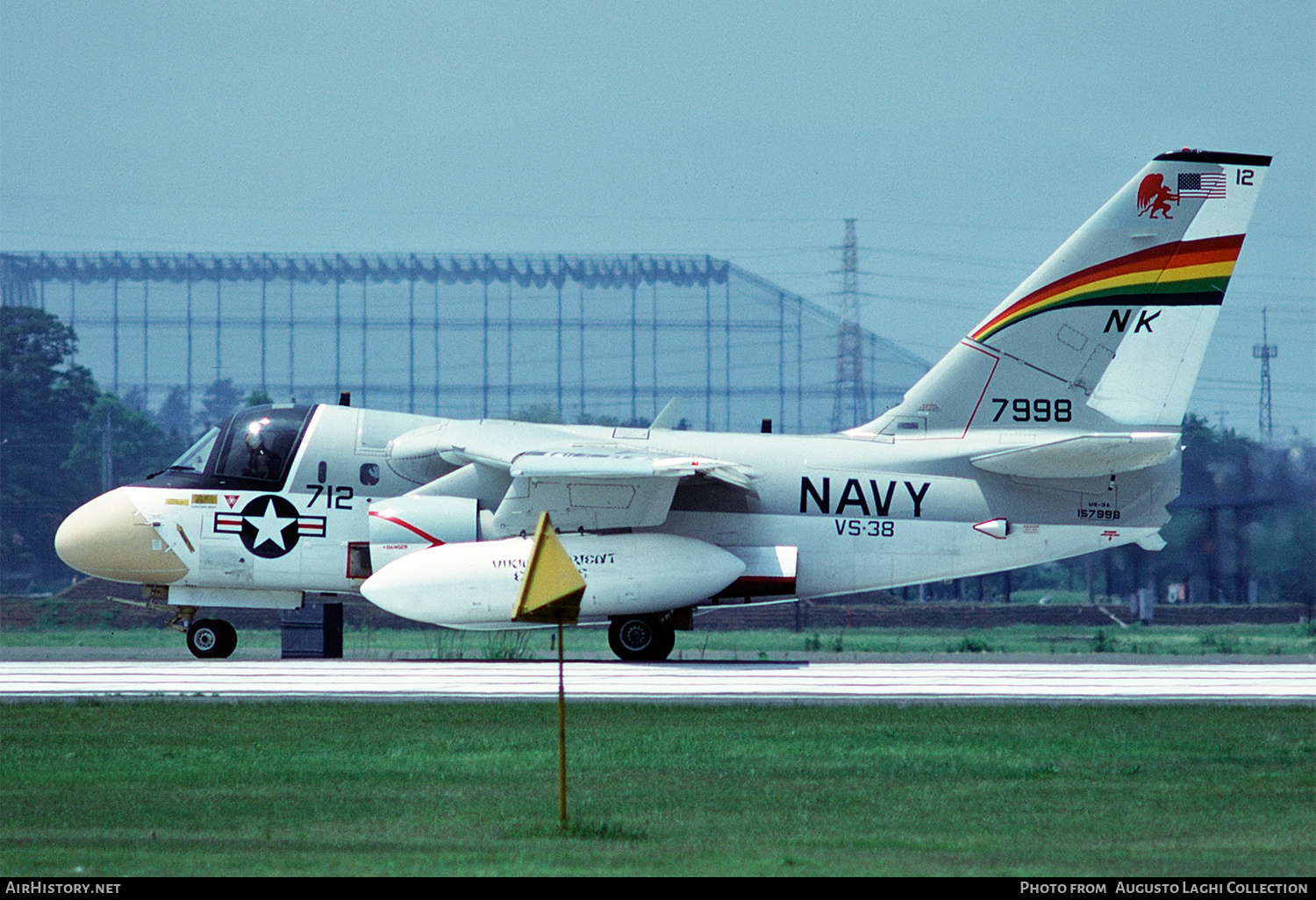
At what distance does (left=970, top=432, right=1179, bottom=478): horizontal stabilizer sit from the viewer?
20500mm

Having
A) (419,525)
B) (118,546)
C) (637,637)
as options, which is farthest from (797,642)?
(118,546)

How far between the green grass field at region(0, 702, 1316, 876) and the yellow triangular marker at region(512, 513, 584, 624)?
1.30 metres

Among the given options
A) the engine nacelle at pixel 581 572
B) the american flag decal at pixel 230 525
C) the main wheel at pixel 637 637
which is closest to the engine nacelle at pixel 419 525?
the engine nacelle at pixel 581 572

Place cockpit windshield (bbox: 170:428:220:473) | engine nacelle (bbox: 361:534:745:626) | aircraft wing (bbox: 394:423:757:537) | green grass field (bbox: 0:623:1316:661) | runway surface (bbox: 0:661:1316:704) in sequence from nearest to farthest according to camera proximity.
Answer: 1. runway surface (bbox: 0:661:1316:704)
2. engine nacelle (bbox: 361:534:745:626)
3. aircraft wing (bbox: 394:423:757:537)
4. cockpit windshield (bbox: 170:428:220:473)
5. green grass field (bbox: 0:623:1316:661)

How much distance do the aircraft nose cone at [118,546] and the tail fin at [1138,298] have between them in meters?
12.5

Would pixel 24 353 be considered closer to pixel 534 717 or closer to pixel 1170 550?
pixel 1170 550

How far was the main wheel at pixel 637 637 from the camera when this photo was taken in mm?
21344

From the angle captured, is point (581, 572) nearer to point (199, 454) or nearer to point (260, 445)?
point (260, 445)

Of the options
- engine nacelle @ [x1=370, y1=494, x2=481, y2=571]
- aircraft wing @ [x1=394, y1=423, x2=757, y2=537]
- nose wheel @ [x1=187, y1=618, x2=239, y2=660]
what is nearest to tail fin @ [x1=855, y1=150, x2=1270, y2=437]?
aircraft wing @ [x1=394, y1=423, x2=757, y2=537]

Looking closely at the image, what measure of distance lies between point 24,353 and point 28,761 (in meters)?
63.3

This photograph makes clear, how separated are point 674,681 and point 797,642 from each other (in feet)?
34.7

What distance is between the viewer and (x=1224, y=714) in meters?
14.4

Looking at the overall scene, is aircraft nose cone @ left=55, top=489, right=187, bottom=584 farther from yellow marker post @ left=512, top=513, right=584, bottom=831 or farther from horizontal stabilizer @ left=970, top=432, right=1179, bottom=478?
yellow marker post @ left=512, top=513, right=584, bottom=831

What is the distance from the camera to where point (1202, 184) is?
21156 millimetres
